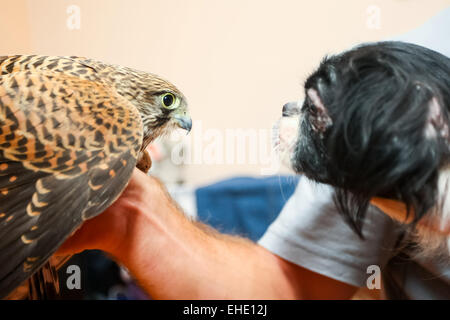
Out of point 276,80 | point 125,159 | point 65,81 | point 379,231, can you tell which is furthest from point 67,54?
point 379,231

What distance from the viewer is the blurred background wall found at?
2.51 ft

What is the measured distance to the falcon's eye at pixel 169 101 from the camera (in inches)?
31.0

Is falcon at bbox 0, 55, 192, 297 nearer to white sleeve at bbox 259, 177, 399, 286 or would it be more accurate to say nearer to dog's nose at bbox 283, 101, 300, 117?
dog's nose at bbox 283, 101, 300, 117

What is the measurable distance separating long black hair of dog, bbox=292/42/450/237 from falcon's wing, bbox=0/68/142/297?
33cm

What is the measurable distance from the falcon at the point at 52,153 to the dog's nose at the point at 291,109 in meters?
0.32

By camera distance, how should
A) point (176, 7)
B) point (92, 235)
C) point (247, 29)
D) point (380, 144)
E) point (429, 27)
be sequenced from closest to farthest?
point (380, 144)
point (92, 235)
point (176, 7)
point (247, 29)
point (429, 27)

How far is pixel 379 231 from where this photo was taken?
1.04 m

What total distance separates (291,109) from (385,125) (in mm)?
255

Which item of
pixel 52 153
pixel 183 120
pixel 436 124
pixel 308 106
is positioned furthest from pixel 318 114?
pixel 52 153

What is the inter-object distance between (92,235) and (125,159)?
8.2 inches

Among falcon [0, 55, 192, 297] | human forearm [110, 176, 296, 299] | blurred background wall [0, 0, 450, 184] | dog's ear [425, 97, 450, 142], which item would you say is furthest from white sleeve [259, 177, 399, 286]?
falcon [0, 55, 192, 297]

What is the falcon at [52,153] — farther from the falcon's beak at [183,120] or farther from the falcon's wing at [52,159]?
the falcon's beak at [183,120]

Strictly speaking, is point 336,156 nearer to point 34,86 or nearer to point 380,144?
point 380,144

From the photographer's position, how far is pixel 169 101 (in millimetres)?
798
